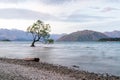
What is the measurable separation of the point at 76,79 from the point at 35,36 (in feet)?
323

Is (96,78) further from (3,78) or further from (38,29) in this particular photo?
(38,29)

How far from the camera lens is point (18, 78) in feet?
79.0

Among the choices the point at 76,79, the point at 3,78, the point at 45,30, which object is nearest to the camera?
the point at 3,78

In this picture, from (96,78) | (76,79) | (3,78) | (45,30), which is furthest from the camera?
(45,30)

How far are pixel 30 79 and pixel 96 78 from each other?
901 centimetres

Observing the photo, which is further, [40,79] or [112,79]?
[112,79]

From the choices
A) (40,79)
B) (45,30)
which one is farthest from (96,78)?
(45,30)

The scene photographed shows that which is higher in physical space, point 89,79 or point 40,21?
point 40,21

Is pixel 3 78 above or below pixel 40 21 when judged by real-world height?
below

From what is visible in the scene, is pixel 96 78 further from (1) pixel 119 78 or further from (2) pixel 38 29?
(2) pixel 38 29

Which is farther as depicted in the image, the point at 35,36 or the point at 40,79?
the point at 35,36

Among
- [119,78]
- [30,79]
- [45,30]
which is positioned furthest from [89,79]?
[45,30]

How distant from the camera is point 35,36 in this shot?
12581 centimetres

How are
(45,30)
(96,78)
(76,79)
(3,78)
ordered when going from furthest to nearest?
(45,30) < (96,78) < (76,79) < (3,78)
